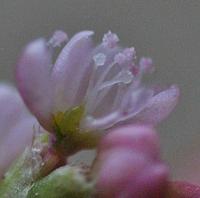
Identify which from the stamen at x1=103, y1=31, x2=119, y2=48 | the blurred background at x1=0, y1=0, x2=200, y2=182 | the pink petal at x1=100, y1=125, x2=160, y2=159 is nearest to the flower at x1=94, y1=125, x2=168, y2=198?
the pink petal at x1=100, y1=125, x2=160, y2=159

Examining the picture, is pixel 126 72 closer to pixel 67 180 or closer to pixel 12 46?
pixel 67 180

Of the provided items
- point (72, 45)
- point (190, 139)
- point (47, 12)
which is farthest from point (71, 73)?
point (47, 12)

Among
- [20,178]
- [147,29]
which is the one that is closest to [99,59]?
[20,178]

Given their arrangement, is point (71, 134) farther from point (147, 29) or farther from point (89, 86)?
point (147, 29)

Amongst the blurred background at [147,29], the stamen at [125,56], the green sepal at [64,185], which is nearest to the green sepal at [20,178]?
the green sepal at [64,185]

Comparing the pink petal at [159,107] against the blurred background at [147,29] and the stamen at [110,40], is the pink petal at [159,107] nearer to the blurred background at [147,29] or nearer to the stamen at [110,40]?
the stamen at [110,40]
